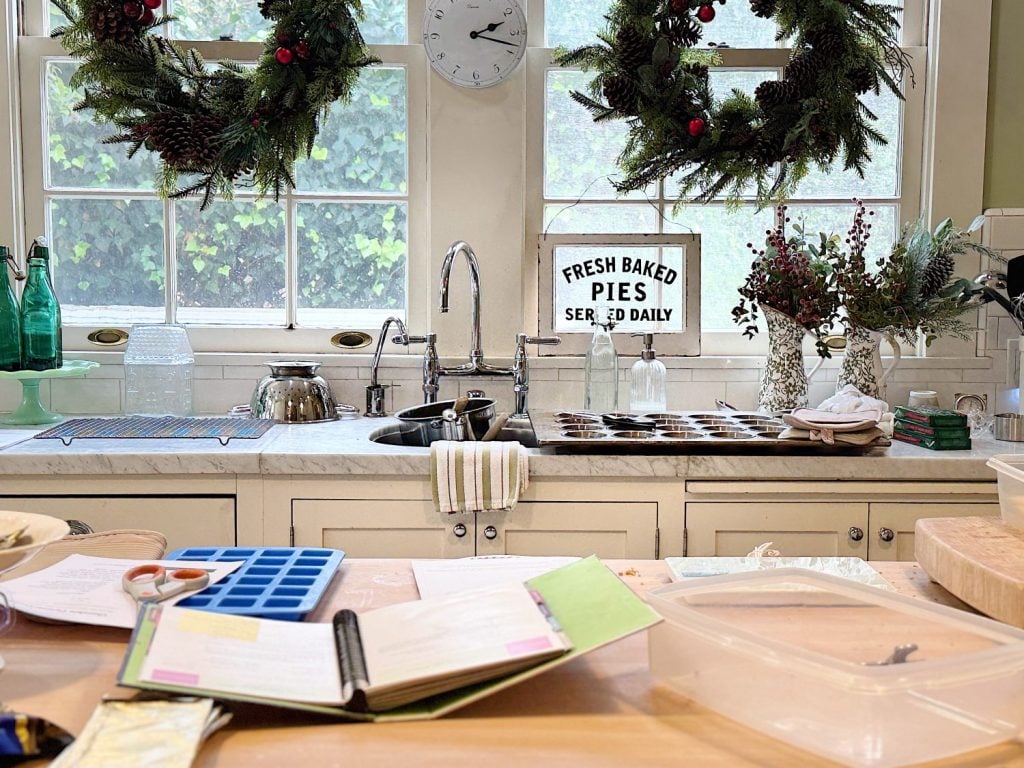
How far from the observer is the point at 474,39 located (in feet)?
10.4

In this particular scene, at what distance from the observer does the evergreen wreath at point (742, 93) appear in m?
2.99

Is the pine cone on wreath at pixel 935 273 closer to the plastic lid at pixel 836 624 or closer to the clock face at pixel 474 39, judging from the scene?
the clock face at pixel 474 39

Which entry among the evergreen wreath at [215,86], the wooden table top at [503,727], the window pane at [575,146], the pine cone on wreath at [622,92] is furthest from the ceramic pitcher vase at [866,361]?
the wooden table top at [503,727]

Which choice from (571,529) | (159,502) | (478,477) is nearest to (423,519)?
(478,477)

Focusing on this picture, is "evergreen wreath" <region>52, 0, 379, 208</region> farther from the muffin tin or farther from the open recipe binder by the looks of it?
the open recipe binder

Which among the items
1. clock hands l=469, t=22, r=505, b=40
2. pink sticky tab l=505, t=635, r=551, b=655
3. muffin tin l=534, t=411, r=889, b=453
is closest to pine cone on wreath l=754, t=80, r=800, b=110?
clock hands l=469, t=22, r=505, b=40

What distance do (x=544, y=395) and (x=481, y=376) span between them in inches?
9.1

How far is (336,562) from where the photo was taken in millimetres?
1396

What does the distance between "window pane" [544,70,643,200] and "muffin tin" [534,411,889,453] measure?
798 millimetres

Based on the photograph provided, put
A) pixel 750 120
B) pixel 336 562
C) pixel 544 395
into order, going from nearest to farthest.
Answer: pixel 336 562 → pixel 750 120 → pixel 544 395

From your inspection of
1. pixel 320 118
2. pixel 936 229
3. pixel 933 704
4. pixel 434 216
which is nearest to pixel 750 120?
pixel 936 229

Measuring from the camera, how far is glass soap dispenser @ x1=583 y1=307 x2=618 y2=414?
124 inches

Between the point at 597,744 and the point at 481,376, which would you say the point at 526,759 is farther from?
the point at 481,376

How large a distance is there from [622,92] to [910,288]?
3.41 ft
